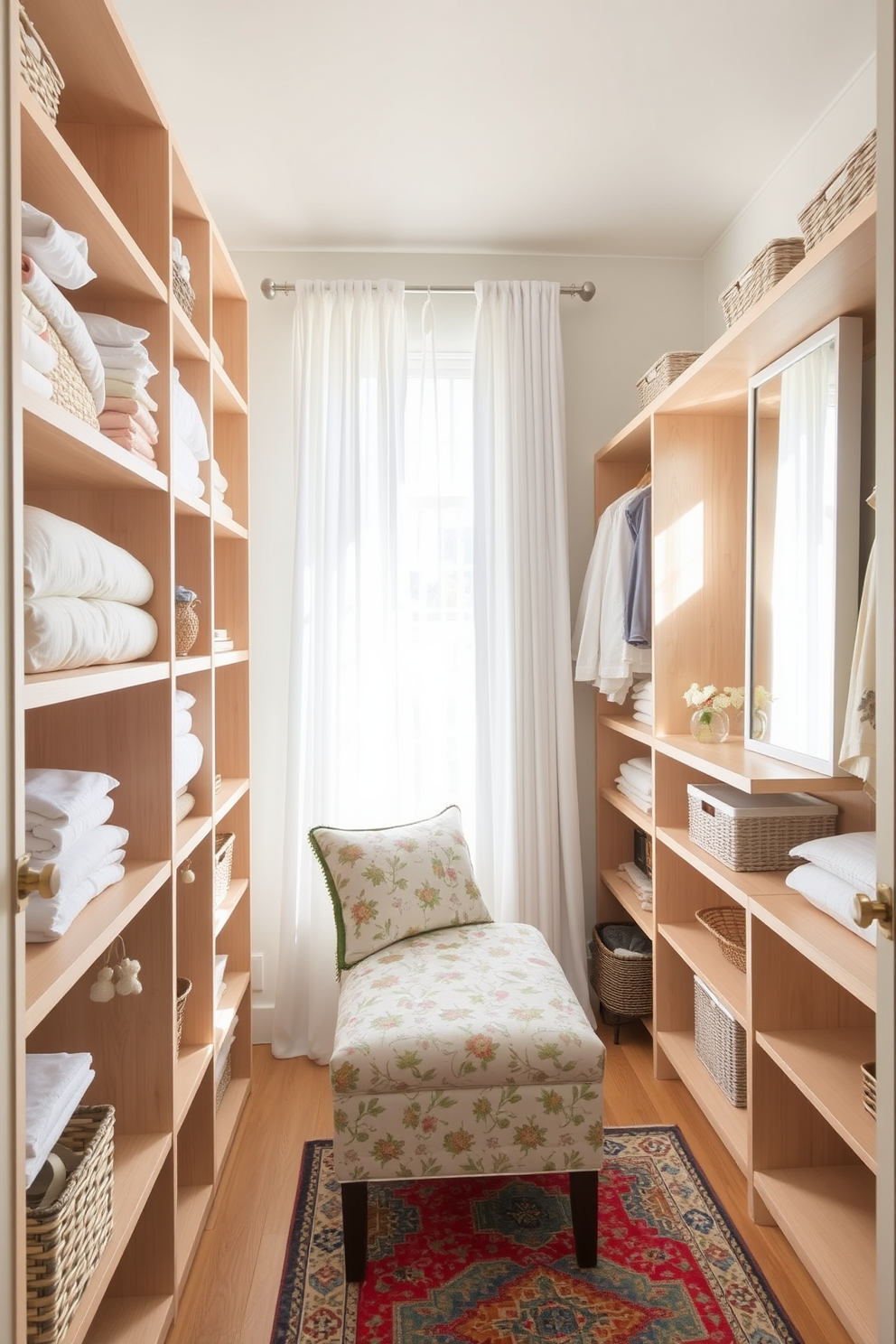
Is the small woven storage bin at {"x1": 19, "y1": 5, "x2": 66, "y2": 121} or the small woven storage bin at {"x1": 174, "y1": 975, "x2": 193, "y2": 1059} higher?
the small woven storage bin at {"x1": 19, "y1": 5, "x2": 66, "y2": 121}

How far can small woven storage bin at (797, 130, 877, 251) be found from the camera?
4.72 feet

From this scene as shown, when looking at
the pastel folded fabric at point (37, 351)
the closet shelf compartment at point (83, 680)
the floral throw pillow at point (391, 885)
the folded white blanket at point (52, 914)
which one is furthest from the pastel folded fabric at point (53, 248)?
the floral throw pillow at point (391, 885)

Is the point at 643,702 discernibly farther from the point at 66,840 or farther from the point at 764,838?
the point at 66,840

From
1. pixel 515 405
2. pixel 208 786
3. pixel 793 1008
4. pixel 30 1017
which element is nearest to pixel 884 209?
pixel 30 1017

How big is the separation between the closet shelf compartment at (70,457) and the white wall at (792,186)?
177 centimetres

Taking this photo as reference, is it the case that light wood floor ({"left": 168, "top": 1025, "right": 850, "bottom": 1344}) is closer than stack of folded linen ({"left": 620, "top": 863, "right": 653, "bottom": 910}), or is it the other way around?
light wood floor ({"left": 168, "top": 1025, "right": 850, "bottom": 1344})

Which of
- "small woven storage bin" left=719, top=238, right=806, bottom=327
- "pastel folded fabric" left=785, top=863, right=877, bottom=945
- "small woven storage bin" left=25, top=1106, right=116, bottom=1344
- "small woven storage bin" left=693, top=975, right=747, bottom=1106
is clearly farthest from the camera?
"small woven storage bin" left=693, top=975, right=747, bottom=1106

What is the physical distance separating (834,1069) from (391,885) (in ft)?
4.02

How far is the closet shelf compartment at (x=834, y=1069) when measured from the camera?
1.54m

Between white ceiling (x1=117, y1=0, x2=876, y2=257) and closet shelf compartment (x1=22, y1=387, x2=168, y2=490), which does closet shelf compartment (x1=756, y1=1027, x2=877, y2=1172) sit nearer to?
closet shelf compartment (x1=22, y1=387, x2=168, y2=490)

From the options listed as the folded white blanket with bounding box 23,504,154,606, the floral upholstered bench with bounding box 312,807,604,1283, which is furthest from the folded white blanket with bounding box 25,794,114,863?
the floral upholstered bench with bounding box 312,807,604,1283

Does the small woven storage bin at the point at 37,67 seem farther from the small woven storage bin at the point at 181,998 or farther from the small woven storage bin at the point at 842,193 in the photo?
the small woven storage bin at the point at 181,998

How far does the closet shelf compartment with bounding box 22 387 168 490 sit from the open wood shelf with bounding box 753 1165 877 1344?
6.41ft

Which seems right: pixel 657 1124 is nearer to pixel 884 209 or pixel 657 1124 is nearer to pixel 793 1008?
pixel 793 1008
